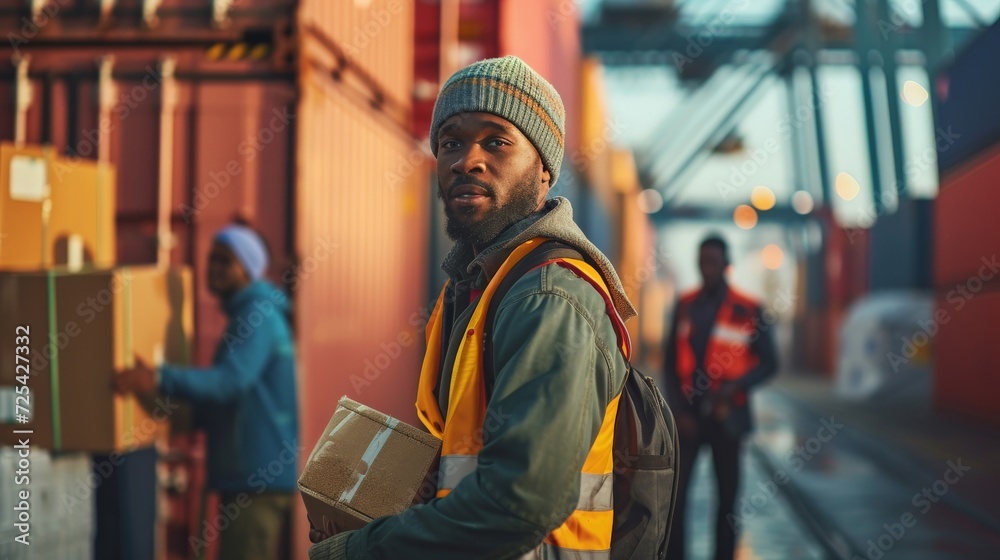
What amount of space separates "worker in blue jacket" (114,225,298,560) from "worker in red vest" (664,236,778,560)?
234cm

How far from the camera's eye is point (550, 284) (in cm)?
177

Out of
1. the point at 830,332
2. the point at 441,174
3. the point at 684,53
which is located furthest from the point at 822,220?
the point at 441,174

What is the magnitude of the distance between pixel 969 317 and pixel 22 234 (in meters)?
13.1

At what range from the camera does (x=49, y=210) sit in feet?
14.3

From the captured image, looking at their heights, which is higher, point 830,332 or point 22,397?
point 22,397

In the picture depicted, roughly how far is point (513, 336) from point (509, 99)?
505mm

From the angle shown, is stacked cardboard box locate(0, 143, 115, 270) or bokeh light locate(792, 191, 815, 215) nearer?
stacked cardboard box locate(0, 143, 115, 270)

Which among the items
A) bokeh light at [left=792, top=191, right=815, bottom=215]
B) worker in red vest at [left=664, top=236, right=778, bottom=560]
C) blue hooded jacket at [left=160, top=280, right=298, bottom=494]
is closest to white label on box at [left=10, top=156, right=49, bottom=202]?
blue hooded jacket at [left=160, top=280, right=298, bottom=494]

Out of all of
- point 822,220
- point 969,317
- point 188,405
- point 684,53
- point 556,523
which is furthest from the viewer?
point 822,220

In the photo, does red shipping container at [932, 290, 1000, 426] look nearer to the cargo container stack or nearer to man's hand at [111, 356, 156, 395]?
the cargo container stack

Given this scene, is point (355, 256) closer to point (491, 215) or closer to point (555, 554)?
point (491, 215)

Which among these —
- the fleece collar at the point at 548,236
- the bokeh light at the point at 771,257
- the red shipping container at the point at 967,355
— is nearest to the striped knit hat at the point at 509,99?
the fleece collar at the point at 548,236

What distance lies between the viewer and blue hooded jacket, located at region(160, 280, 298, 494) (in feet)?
14.0

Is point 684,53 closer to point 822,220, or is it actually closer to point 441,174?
point 822,220
